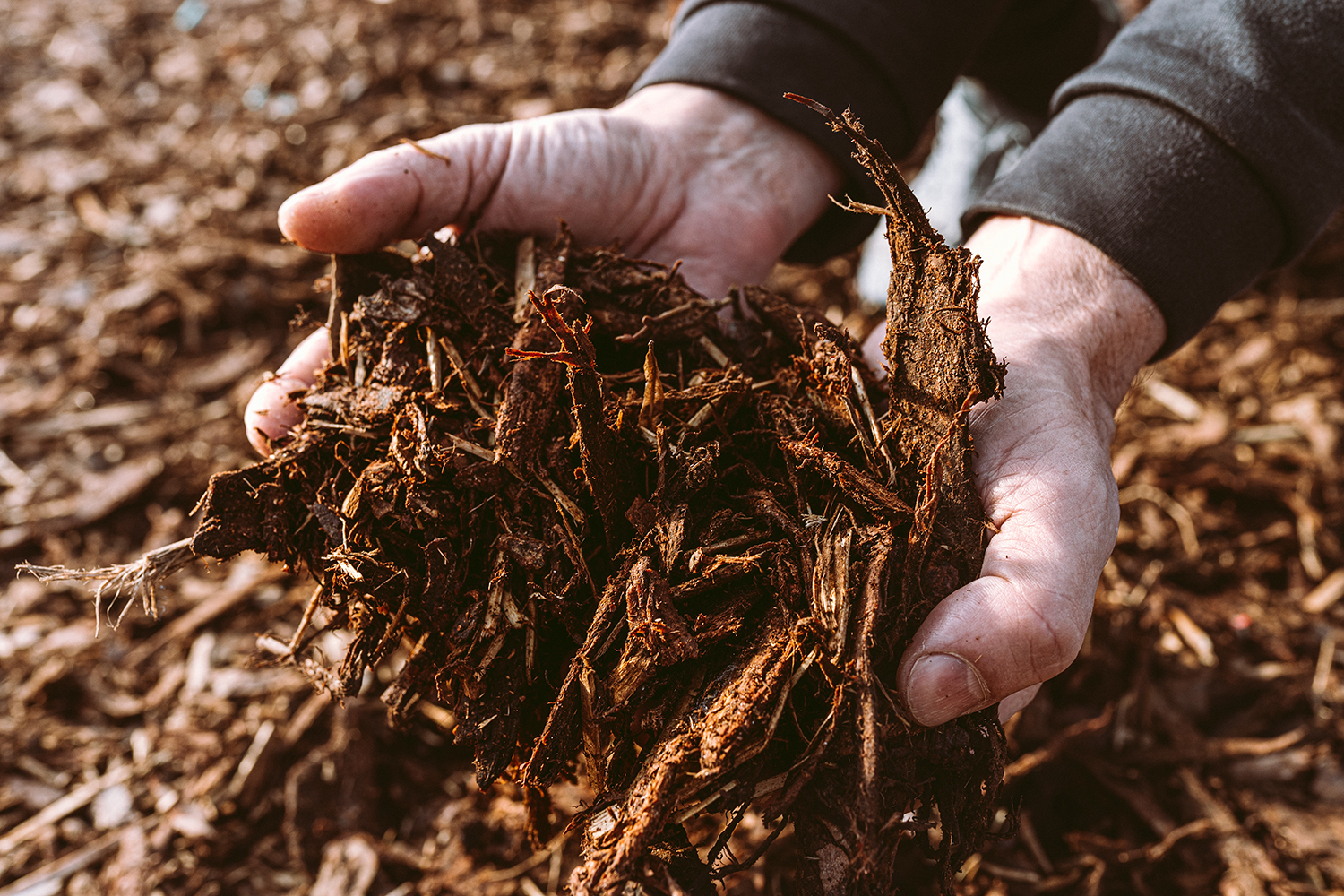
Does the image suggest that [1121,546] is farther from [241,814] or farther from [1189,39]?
[241,814]

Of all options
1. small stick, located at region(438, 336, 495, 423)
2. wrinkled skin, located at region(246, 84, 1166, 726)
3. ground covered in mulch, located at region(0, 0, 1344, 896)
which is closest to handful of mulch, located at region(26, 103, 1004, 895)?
small stick, located at region(438, 336, 495, 423)

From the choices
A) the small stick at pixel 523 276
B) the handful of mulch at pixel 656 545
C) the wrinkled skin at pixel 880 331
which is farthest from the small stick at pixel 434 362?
the wrinkled skin at pixel 880 331

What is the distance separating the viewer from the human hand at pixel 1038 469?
56.7 inches

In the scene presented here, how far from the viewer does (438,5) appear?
5.96 m

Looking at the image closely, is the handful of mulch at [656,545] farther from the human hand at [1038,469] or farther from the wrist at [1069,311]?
the wrist at [1069,311]

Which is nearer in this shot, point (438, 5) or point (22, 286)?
point (22, 286)

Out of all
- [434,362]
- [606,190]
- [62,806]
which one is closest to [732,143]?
[606,190]

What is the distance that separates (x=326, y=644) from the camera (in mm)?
2719

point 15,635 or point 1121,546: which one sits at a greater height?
point 1121,546

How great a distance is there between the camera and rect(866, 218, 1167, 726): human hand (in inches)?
56.7

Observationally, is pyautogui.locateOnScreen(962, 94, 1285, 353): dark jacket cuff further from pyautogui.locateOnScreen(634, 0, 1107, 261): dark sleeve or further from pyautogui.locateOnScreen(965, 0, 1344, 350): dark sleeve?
pyautogui.locateOnScreen(634, 0, 1107, 261): dark sleeve

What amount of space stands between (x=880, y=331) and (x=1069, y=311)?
533 millimetres

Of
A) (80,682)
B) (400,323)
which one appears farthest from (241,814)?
(400,323)

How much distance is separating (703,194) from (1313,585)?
2.47 m
